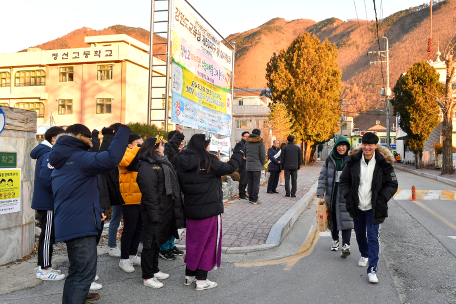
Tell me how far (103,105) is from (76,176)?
38.9 m

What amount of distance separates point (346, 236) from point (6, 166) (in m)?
5.01

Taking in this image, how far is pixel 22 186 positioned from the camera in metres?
5.41

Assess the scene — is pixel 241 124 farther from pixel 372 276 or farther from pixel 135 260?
pixel 372 276

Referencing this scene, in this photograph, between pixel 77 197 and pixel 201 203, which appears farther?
pixel 201 203

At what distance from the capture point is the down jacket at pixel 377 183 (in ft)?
15.5

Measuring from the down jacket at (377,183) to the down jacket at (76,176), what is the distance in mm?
3059

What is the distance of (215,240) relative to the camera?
4.55 m

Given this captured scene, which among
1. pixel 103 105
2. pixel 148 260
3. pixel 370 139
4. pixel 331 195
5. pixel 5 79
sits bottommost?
pixel 148 260

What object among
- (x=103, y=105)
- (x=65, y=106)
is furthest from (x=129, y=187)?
(x=65, y=106)

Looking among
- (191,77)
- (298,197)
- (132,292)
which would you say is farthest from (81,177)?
(298,197)

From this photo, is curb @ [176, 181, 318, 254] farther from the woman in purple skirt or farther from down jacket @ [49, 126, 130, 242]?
down jacket @ [49, 126, 130, 242]

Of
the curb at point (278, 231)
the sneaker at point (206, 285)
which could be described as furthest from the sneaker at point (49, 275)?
the curb at point (278, 231)

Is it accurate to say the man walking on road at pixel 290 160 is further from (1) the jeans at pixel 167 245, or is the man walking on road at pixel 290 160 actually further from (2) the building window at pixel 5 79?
(2) the building window at pixel 5 79

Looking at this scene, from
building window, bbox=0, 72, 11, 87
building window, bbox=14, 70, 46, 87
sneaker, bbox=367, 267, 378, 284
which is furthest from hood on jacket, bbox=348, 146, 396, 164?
building window, bbox=0, 72, 11, 87
